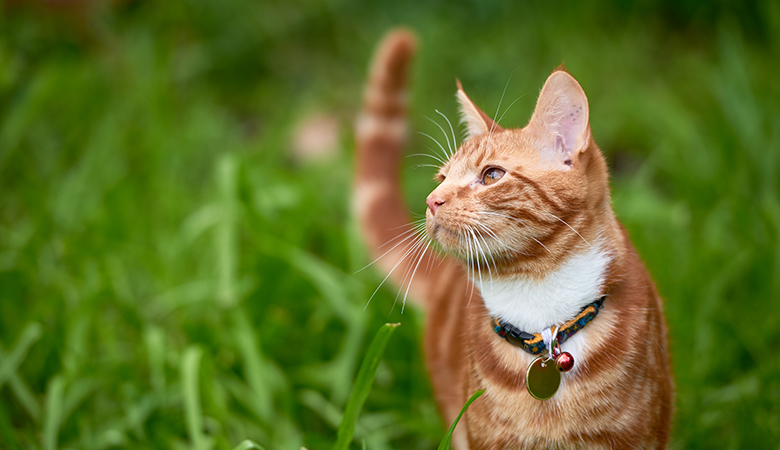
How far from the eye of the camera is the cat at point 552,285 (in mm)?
1043

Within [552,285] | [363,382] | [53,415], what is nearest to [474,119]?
[552,285]

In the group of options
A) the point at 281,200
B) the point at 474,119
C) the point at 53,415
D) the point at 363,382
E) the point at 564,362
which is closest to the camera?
the point at 564,362

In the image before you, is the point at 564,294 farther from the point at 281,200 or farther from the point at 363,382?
the point at 281,200

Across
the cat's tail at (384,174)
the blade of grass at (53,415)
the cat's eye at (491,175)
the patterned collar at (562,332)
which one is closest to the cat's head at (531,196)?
the cat's eye at (491,175)

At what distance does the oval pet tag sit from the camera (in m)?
1.03

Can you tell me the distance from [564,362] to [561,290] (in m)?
0.14

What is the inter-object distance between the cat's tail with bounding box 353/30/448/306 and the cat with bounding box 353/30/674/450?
0.66m

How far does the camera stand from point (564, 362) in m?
1.03

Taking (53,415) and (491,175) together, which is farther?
(53,415)

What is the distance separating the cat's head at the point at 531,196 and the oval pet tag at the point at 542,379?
199mm

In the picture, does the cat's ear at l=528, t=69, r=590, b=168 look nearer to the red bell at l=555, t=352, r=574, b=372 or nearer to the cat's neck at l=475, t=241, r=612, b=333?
the cat's neck at l=475, t=241, r=612, b=333

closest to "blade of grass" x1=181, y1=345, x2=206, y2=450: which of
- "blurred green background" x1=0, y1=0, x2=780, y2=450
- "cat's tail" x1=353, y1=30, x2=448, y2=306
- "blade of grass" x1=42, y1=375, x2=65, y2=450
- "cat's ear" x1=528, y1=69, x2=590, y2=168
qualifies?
"blurred green background" x1=0, y1=0, x2=780, y2=450

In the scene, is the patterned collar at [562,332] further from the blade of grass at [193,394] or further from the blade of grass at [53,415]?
the blade of grass at [53,415]

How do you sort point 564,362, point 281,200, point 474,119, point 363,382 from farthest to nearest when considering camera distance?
1. point 281,200
2. point 363,382
3. point 474,119
4. point 564,362
